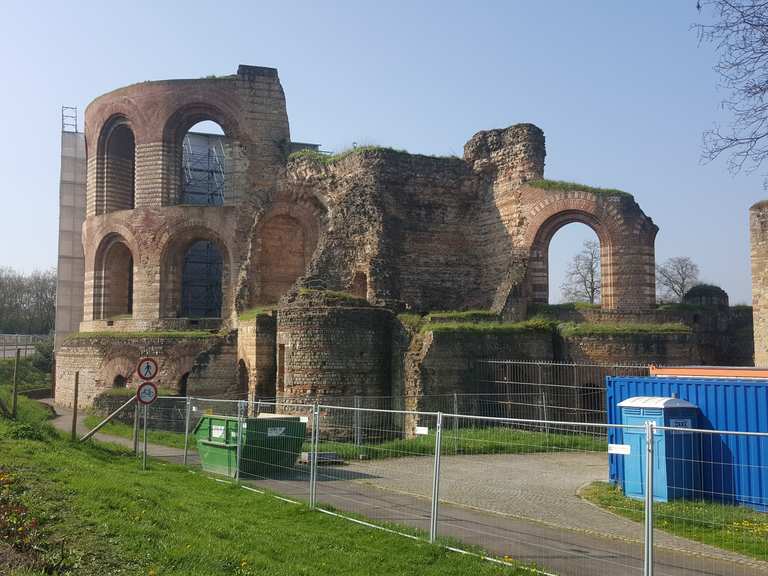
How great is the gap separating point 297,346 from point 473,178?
33.4 ft

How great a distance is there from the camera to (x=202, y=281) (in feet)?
109

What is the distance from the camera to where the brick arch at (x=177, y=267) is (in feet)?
92.8

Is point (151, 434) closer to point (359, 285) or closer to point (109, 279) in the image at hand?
point (359, 285)

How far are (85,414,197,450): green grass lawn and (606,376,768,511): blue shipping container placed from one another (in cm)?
1025

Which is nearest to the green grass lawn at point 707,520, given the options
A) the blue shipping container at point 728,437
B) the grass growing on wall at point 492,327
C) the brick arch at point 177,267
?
Answer: the blue shipping container at point 728,437

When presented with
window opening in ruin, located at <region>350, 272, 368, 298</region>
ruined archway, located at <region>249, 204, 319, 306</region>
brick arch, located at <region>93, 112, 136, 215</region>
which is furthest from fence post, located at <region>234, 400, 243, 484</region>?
brick arch, located at <region>93, 112, 136, 215</region>

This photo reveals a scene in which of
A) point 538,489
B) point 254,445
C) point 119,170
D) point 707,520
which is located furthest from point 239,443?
point 119,170

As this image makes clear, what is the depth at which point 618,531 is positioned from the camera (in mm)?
9031

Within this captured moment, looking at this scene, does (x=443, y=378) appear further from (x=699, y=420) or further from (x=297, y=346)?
(x=699, y=420)

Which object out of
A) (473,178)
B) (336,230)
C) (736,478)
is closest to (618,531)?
(736,478)

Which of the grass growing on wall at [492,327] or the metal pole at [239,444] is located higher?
the grass growing on wall at [492,327]

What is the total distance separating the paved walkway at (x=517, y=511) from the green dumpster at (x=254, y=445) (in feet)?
0.98

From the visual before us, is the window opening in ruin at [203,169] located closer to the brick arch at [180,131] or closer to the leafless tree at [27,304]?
the brick arch at [180,131]

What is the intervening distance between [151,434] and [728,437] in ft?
45.1
